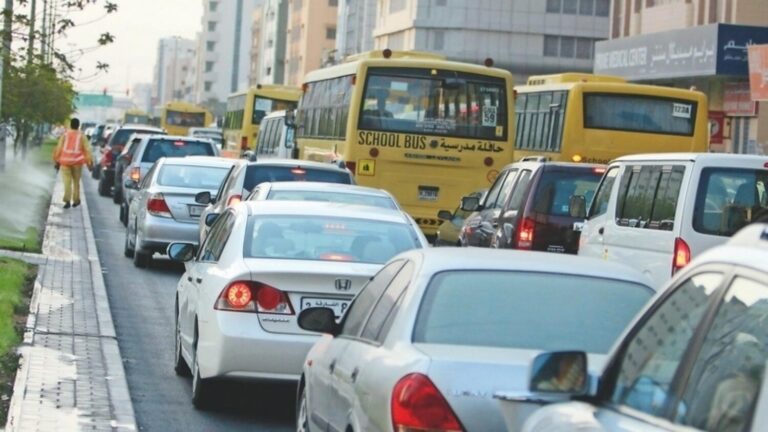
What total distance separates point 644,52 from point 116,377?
44152mm

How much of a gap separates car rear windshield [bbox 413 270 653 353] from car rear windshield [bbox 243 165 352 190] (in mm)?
11393

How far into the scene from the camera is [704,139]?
2966 centimetres

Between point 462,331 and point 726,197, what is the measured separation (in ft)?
24.6

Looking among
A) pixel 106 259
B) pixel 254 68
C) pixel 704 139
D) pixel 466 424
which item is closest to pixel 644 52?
pixel 704 139

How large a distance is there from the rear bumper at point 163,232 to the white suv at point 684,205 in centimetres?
846

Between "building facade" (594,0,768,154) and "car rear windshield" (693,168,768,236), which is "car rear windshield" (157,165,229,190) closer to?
"car rear windshield" (693,168,768,236)

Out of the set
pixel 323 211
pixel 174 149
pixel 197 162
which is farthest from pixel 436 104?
pixel 323 211

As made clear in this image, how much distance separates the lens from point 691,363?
4.45 meters

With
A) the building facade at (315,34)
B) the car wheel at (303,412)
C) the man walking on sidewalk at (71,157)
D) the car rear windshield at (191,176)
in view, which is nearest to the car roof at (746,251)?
the car wheel at (303,412)

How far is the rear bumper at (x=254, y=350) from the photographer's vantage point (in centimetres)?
1064

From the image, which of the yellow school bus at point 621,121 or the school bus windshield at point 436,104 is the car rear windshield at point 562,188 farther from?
the yellow school bus at point 621,121

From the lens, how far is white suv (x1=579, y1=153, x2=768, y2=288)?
14109 millimetres

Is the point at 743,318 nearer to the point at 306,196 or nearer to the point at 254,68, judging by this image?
the point at 306,196

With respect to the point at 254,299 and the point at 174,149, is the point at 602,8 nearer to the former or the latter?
the point at 174,149
